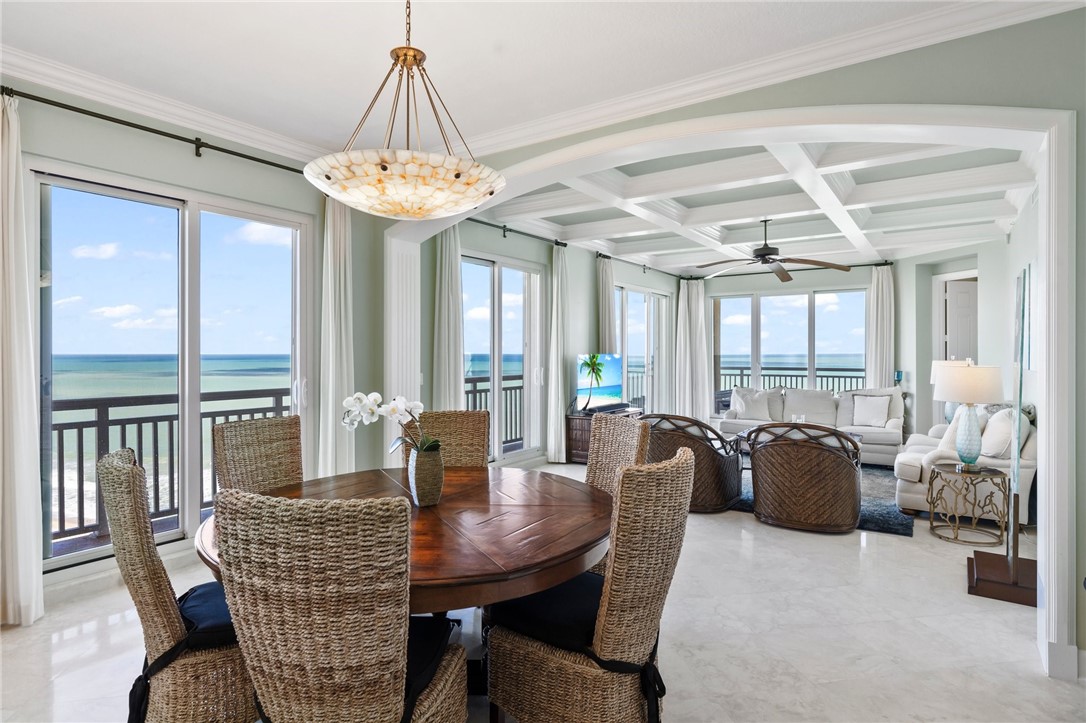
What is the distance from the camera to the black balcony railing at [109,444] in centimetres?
340

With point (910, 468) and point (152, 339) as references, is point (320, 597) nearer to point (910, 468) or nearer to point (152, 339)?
point (152, 339)

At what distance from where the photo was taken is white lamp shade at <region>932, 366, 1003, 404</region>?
3.86 meters

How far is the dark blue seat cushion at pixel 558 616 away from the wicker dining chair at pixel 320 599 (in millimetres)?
522

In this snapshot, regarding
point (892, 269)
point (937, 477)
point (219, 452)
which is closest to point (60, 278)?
point (219, 452)

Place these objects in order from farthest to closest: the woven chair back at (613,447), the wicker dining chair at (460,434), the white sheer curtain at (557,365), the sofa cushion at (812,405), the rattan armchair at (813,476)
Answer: the sofa cushion at (812,405) → the white sheer curtain at (557,365) → the rattan armchair at (813,476) → the wicker dining chair at (460,434) → the woven chair back at (613,447)

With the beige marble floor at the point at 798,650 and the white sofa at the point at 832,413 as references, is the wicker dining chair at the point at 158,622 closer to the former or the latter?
the beige marble floor at the point at 798,650

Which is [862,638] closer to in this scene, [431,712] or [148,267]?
[431,712]

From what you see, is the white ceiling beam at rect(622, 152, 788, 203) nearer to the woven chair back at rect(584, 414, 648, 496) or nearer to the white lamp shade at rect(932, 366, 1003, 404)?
the white lamp shade at rect(932, 366, 1003, 404)

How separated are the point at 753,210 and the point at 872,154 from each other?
1.61 m

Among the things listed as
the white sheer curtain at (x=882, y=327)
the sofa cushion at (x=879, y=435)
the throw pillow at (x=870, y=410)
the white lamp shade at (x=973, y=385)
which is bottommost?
the sofa cushion at (x=879, y=435)

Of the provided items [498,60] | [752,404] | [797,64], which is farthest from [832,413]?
[498,60]

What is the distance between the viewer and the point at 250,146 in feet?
12.3

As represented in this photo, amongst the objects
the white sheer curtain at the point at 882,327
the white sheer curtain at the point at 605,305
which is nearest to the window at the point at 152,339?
the white sheer curtain at the point at 605,305

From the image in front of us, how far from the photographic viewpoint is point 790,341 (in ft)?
30.7
